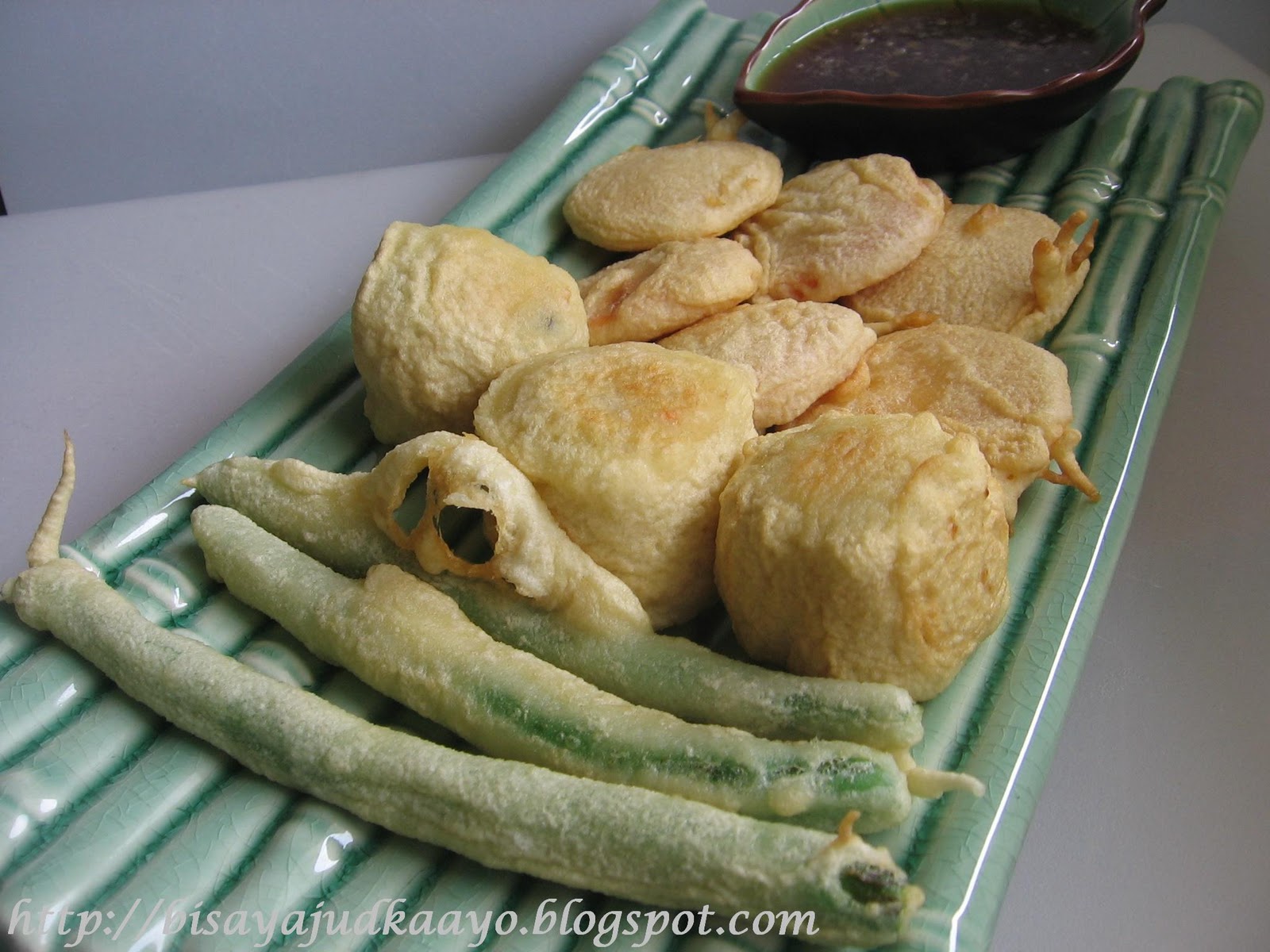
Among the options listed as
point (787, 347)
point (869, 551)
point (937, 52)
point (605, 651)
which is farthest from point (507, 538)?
point (937, 52)

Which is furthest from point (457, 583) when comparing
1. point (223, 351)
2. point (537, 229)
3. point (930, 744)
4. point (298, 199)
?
point (298, 199)


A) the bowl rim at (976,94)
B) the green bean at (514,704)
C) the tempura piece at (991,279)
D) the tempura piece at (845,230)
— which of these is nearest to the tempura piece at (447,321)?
the green bean at (514,704)

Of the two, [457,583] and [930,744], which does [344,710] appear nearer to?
[457,583]

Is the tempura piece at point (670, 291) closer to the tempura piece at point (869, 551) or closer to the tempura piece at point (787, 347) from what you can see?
the tempura piece at point (787, 347)

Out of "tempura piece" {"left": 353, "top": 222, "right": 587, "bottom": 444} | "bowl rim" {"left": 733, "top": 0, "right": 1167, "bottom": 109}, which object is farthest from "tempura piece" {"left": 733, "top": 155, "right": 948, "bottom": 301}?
"tempura piece" {"left": 353, "top": 222, "right": 587, "bottom": 444}

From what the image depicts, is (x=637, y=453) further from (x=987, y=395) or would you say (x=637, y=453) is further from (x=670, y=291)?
(x=987, y=395)

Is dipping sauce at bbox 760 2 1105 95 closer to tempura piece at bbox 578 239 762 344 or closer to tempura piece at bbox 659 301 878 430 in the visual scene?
tempura piece at bbox 578 239 762 344

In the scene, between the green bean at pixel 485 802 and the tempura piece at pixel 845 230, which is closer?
the green bean at pixel 485 802
